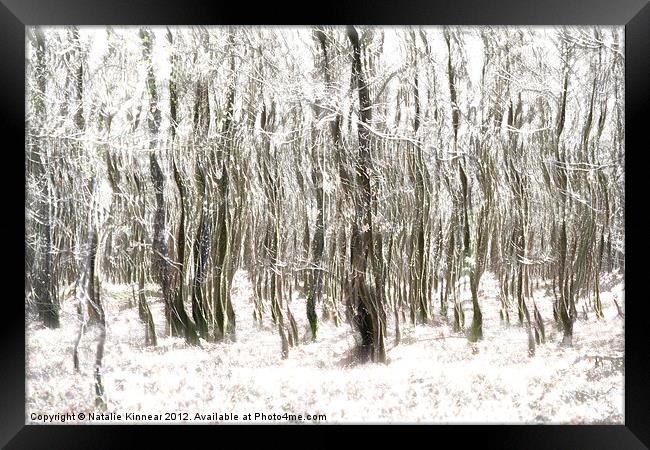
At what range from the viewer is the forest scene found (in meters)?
2.46

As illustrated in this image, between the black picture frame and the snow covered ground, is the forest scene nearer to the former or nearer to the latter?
the snow covered ground

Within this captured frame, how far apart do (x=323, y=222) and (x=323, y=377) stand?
3.11 ft

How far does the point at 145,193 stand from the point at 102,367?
1076mm

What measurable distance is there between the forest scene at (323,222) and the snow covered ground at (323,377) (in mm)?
12

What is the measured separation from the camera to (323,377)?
2.50 m

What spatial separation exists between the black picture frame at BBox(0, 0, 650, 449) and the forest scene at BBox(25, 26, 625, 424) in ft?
1.28

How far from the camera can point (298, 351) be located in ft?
8.23

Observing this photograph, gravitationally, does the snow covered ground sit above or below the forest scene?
below

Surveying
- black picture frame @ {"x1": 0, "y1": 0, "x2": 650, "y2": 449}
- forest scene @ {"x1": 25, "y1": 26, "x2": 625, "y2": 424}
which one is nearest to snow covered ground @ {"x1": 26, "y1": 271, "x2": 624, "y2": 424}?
forest scene @ {"x1": 25, "y1": 26, "x2": 625, "y2": 424}
